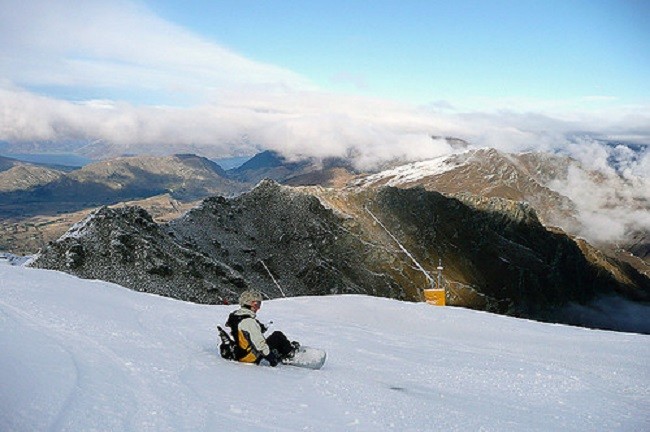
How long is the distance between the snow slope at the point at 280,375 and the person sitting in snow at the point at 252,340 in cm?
30

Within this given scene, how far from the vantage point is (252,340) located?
11430mm

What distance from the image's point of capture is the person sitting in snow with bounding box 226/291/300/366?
37.6ft

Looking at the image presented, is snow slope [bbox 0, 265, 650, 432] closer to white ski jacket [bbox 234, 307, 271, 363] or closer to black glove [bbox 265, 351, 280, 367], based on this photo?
black glove [bbox 265, 351, 280, 367]

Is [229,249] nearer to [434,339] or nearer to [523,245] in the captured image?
[434,339]

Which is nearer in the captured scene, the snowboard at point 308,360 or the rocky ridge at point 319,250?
the snowboard at point 308,360

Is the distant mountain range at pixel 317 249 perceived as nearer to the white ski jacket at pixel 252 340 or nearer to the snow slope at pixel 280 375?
the snow slope at pixel 280 375

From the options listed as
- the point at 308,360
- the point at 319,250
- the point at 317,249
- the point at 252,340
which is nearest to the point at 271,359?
the point at 252,340

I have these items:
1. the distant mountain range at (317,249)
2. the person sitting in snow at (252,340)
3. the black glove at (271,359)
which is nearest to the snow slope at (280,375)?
the black glove at (271,359)

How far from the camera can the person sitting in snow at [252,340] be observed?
11461 mm

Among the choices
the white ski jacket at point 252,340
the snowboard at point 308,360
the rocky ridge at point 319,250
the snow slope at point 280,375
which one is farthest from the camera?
the rocky ridge at point 319,250

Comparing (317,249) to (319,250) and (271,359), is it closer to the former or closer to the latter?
(319,250)

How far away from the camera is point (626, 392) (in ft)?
39.2

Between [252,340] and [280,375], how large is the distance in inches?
41.3

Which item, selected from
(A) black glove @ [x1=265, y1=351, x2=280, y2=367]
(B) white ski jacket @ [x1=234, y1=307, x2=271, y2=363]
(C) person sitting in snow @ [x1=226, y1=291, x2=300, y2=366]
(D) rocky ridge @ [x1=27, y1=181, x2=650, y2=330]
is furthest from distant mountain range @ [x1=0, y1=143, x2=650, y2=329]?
(A) black glove @ [x1=265, y1=351, x2=280, y2=367]
